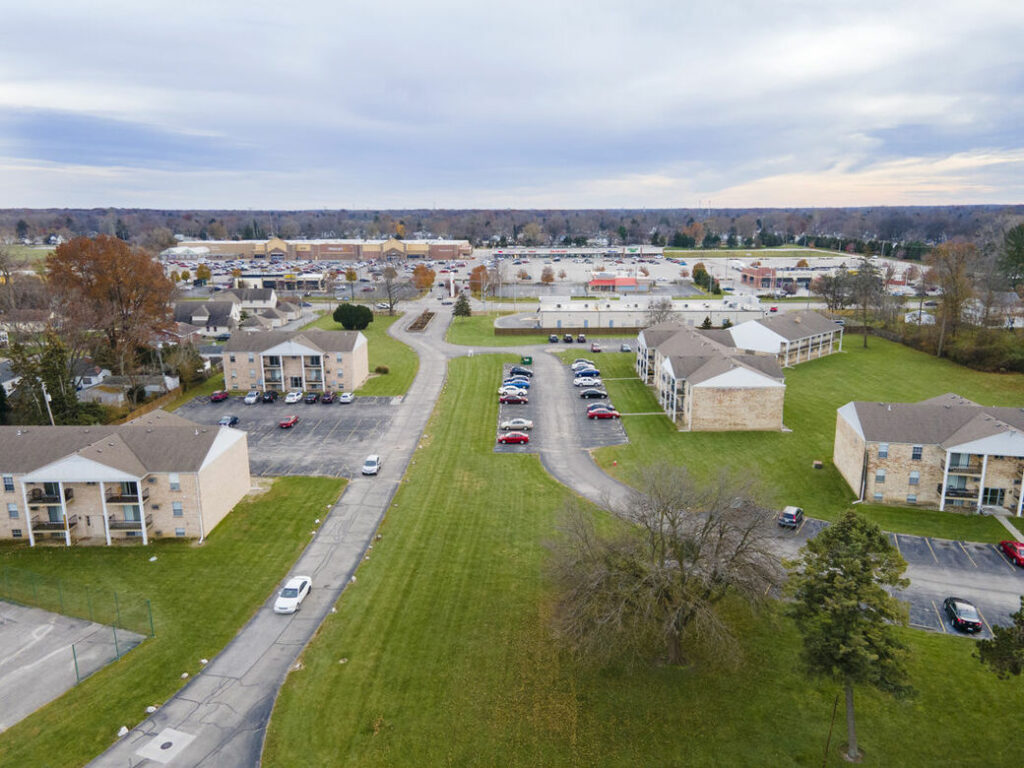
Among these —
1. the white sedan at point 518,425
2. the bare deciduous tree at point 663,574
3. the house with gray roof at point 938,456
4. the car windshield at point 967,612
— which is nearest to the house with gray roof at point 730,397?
the house with gray roof at point 938,456

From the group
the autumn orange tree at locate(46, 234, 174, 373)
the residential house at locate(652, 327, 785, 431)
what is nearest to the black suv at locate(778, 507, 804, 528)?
the residential house at locate(652, 327, 785, 431)

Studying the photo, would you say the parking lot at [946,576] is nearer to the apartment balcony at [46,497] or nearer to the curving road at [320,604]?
the curving road at [320,604]

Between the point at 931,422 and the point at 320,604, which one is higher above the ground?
the point at 931,422

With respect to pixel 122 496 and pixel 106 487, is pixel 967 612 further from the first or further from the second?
pixel 106 487

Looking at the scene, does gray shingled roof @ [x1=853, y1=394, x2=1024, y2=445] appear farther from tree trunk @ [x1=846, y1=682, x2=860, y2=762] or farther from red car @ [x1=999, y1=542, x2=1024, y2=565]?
tree trunk @ [x1=846, y1=682, x2=860, y2=762]

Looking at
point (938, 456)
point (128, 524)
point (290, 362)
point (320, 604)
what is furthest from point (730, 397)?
point (128, 524)

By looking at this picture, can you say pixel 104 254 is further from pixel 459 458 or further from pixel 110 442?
pixel 459 458
